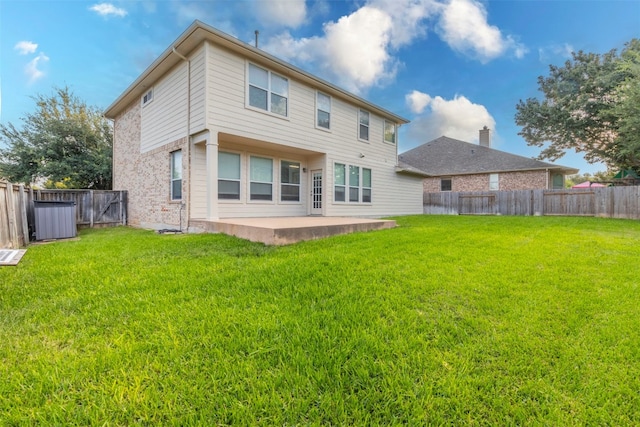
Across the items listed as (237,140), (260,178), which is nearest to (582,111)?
(260,178)

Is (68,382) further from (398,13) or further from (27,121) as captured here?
(27,121)

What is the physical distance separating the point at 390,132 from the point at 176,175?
31.9ft

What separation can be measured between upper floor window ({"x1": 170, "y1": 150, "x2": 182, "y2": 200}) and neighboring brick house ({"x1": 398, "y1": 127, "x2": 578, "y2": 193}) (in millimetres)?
12208

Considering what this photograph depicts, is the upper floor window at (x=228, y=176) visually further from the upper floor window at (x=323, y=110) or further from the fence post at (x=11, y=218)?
the fence post at (x=11, y=218)

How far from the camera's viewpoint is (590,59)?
15.7 meters

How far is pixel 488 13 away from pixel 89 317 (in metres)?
15.3

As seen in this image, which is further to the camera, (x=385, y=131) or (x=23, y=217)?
(x=385, y=131)

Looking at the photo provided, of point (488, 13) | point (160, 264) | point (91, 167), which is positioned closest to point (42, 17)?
point (91, 167)

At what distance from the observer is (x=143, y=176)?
10344 mm

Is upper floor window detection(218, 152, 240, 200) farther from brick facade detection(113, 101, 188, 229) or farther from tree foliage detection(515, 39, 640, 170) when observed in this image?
tree foliage detection(515, 39, 640, 170)

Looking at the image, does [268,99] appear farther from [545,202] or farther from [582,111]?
[582,111]

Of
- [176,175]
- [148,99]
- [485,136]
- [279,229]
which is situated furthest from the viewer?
[485,136]

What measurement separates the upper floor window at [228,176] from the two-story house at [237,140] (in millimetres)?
31

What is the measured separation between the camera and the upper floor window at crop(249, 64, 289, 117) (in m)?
8.34
